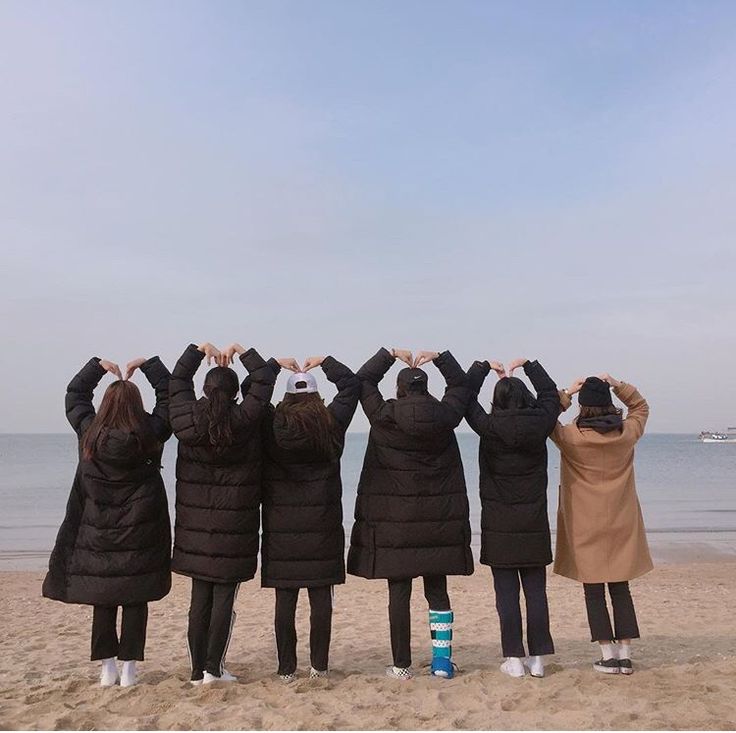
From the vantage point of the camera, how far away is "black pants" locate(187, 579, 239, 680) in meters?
4.43

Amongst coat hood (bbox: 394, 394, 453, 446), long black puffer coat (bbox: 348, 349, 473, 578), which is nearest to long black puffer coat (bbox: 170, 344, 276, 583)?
long black puffer coat (bbox: 348, 349, 473, 578)

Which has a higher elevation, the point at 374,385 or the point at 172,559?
the point at 374,385

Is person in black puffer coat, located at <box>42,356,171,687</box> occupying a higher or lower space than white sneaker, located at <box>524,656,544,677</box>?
Answer: higher

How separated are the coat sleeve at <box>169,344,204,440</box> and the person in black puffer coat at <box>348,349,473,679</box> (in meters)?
1.07

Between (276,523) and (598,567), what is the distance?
2044 millimetres

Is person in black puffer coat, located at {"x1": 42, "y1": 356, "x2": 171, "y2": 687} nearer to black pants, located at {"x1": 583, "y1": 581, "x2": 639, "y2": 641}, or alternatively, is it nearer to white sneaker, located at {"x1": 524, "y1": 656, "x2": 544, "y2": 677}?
white sneaker, located at {"x1": 524, "y1": 656, "x2": 544, "y2": 677}

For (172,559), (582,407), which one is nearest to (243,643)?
(172,559)

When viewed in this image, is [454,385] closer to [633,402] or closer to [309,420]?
[309,420]

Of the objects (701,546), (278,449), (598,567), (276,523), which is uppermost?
(278,449)

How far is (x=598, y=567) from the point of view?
4746mm

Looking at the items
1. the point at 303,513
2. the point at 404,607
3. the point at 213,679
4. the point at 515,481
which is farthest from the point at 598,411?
the point at 213,679

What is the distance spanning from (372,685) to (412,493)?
3.76 ft

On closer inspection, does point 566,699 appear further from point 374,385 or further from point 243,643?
point 243,643

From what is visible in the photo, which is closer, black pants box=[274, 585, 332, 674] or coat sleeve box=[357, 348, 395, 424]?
black pants box=[274, 585, 332, 674]
